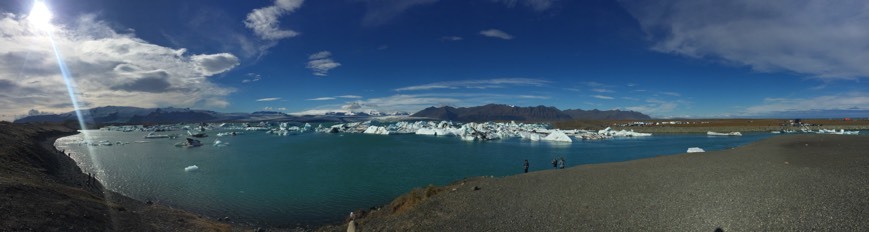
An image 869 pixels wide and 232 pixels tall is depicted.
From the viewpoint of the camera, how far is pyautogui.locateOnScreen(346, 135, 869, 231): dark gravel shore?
960 centimetres

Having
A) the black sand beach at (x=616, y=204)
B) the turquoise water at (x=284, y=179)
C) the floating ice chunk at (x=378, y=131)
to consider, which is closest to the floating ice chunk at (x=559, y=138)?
the turquoise water at (x=284, y=179)

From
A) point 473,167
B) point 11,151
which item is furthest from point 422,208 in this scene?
point 11,151

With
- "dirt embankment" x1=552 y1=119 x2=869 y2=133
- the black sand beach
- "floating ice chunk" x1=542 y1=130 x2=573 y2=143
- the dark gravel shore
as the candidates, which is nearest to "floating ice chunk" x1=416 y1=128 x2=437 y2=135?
"floating ice chunk" x1=542 y1=130 x2=573 y2=143

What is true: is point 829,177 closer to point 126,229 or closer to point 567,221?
point 567,221

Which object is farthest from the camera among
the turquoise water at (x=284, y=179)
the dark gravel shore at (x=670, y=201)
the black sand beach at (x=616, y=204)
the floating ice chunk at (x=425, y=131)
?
the floating ice chunk at (x=425, y=131)

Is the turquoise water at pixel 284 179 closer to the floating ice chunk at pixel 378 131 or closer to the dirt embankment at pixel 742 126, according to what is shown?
the floating ice chunk at pixel 378 131

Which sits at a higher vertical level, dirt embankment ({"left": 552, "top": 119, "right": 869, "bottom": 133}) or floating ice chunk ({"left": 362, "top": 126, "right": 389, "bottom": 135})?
dirt embankment ({"left": 552, "top": 119, "right": 869, "bottom": 133})

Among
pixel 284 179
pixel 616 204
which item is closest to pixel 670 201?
pixel 616 204

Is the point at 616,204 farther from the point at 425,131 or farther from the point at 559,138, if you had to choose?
the point at 425,131

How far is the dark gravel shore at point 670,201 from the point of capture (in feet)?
Result: 31.5

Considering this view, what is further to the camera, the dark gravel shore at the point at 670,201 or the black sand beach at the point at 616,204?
the black sand beach at the point at 616,204

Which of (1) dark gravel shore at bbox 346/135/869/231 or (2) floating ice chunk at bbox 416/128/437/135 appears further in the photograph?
(2) floating ice chunk at bbox 416/128/437/135

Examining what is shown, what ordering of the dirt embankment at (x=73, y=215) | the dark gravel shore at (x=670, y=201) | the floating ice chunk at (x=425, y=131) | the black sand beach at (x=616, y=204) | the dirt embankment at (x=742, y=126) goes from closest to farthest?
the dark gravel shore at (x=670, y=201), the black sand beach at (x=616, y=204), the dirt embankment at (x=73, y=215), the dirt embankment at (x=742, y=126), the floating ice chunk at (x=425, y=131)

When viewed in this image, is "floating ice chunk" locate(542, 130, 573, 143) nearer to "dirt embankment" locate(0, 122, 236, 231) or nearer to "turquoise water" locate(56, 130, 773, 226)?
"turquoise water" locate(56, 130, 773, 226)
